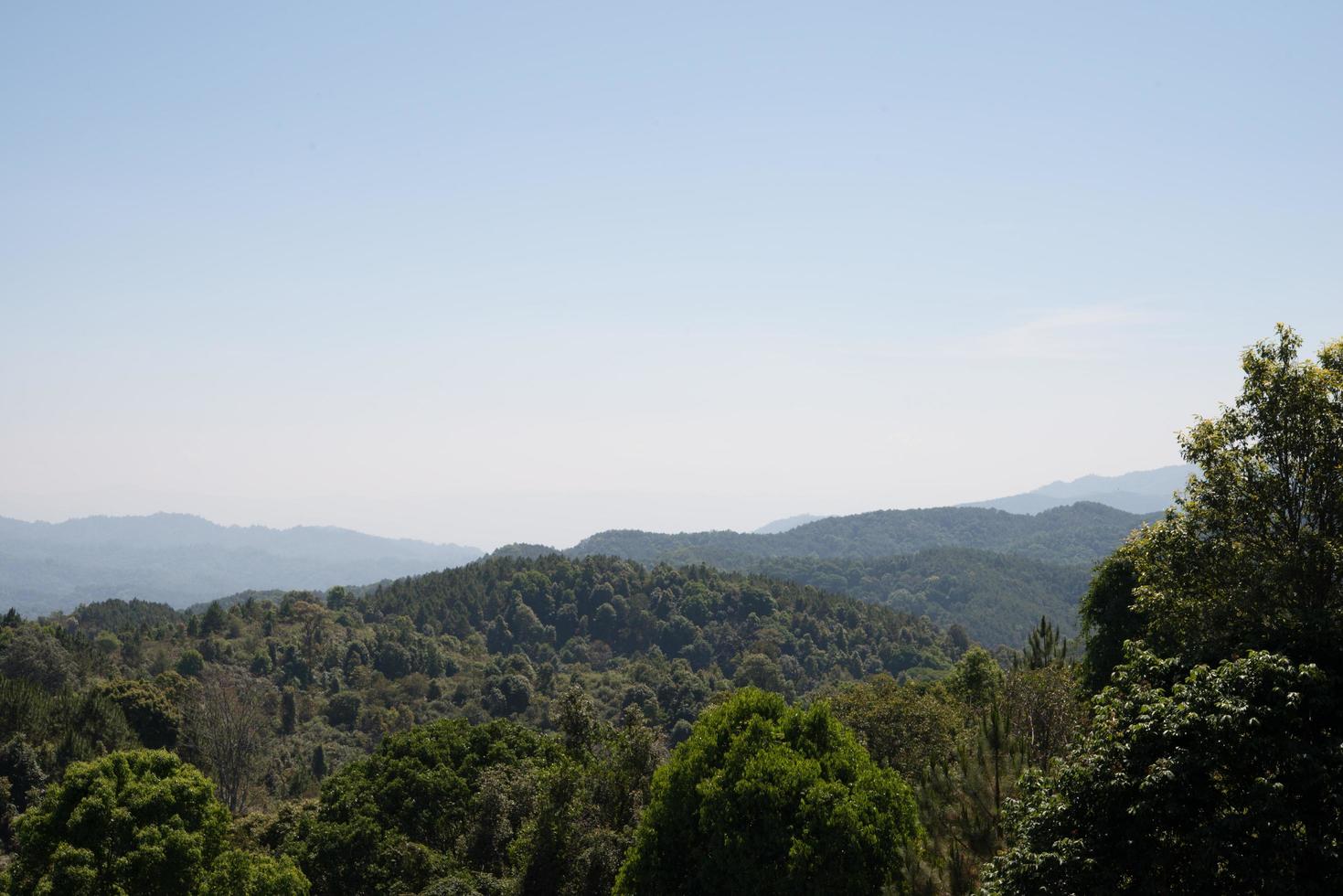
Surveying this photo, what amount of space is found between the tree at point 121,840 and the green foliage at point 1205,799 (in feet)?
74.6

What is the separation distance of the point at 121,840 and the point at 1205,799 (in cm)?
2666

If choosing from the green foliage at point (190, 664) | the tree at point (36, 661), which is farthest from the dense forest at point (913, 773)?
the green foliage at point (190, 664)

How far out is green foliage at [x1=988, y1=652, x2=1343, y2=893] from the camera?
982 centimetres

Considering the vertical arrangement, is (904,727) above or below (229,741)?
above

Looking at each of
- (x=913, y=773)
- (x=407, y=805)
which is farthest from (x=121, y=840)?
(x=913, y=773)

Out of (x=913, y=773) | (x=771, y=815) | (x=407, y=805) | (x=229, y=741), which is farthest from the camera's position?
(x=229, y=741)

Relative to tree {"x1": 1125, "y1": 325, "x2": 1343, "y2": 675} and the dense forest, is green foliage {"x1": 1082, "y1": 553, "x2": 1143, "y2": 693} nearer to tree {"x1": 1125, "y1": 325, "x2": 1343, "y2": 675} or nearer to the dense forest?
the dense forest

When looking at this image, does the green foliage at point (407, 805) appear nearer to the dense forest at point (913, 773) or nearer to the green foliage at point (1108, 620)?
the dense forest at point (913, 773)

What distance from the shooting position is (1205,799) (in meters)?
10.7

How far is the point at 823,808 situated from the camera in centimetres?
1834

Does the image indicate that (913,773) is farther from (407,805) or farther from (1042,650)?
(407,805)

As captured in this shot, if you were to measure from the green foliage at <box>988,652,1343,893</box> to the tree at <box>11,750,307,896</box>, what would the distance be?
2275cm

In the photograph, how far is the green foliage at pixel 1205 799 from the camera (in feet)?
→ 32.2

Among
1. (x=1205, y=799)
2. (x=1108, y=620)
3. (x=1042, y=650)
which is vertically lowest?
(x=1042, y=650)
